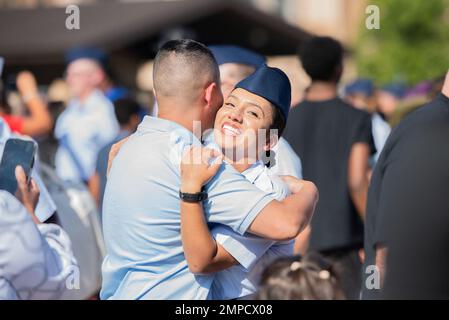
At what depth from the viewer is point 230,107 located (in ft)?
9.84

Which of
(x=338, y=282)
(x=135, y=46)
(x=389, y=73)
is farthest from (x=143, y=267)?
(x=389, y=73)

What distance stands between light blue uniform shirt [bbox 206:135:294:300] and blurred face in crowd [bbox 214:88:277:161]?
0.07 metres

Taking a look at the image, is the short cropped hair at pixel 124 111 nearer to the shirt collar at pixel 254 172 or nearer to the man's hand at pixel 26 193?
the man's hand at pixel 26 193

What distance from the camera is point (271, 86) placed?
9.85 feet

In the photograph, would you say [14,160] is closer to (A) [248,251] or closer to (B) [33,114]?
(A) [248,251]

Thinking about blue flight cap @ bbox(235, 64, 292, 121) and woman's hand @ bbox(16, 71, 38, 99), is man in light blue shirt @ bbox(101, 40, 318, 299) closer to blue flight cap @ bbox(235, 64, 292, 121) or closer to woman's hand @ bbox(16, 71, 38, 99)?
blue flight cap @ bbox(235, 64, 292, 121)

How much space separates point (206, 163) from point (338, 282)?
0.59 meters

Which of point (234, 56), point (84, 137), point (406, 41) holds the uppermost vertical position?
point (234, 56)

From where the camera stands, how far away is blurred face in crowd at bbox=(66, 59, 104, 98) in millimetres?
7840

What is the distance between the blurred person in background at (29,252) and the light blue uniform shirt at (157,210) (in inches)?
14.6

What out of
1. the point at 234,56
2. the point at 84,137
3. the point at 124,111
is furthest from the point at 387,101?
the point at 234,56

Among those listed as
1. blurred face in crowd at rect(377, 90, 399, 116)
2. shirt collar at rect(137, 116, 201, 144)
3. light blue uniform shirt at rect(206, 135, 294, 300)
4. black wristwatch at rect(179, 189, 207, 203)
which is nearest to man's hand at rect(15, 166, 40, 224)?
shirt collar at rect(137, 116, 201, 144)

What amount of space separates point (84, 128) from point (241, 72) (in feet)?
11.4

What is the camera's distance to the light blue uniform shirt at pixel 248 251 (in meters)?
2.86
